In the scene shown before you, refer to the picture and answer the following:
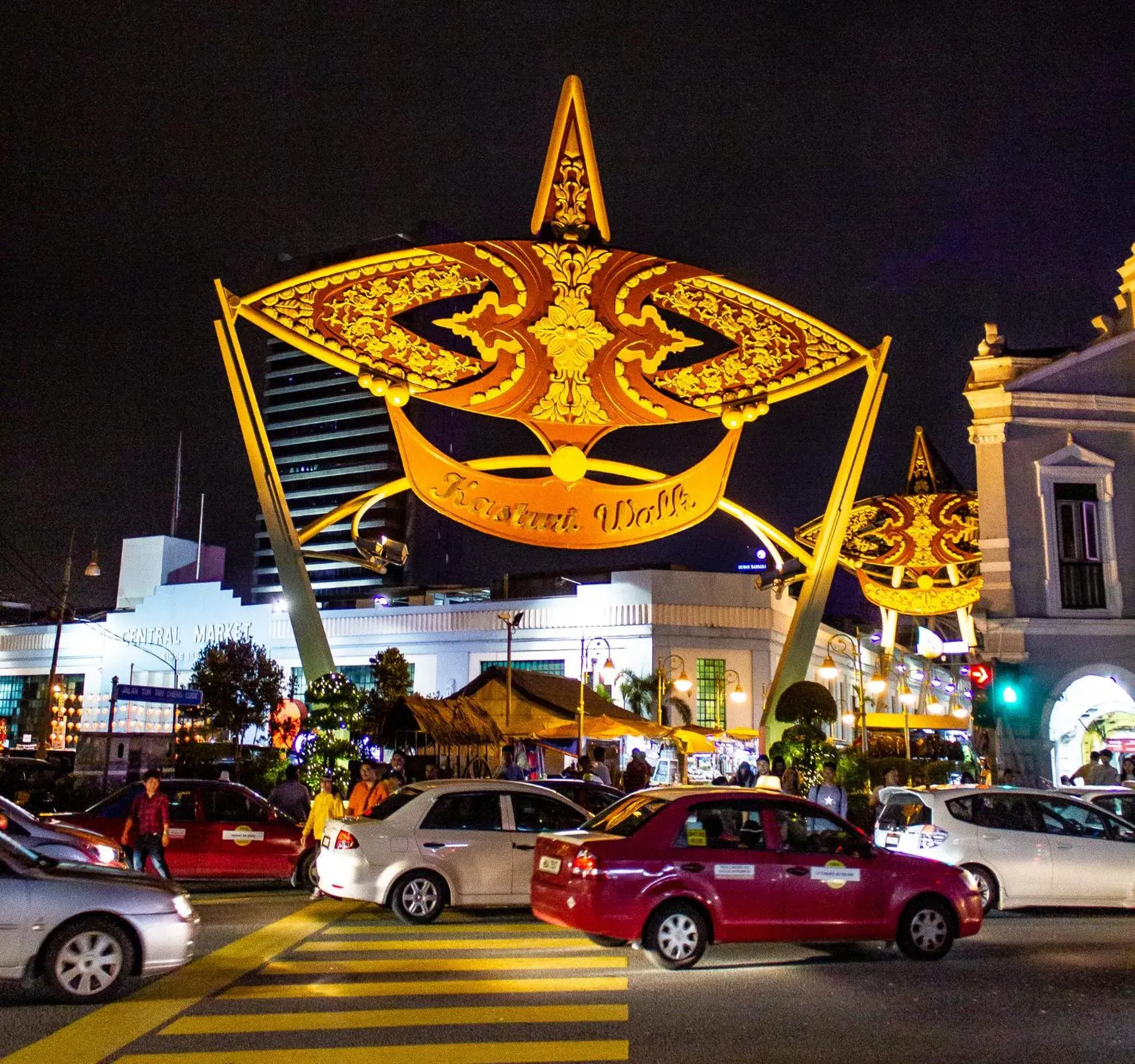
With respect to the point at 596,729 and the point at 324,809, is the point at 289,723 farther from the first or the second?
the point at 324,809

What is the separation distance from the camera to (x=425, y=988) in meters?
8.52

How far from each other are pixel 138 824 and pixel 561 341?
45.9 feet

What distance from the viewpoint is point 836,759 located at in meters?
22.4

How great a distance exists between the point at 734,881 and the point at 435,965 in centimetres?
253

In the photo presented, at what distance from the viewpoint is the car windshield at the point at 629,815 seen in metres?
9.67

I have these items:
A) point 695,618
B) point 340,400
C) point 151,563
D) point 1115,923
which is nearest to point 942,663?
point 695,618

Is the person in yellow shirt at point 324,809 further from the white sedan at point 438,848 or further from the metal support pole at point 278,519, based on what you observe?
the metal support pole at point 278,519

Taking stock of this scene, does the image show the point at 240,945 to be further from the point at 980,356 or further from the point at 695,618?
the point at 695,618

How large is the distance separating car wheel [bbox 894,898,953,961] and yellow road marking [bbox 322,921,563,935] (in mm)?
3241

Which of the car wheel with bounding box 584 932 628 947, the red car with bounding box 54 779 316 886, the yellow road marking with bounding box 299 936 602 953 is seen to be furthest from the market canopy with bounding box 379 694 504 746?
the car wheel with bounding box 584 932 628 947

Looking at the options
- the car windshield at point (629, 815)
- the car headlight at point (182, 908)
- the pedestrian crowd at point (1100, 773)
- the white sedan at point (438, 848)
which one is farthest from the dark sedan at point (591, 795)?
the pedestrian crowd at point (1100, 773)

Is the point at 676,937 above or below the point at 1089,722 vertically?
below

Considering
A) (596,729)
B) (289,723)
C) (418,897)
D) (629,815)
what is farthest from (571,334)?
(629,815)

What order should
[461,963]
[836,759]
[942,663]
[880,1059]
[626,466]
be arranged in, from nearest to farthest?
[880,1059]
[461,963]
[836,759]
[626,466]
[942,663]
